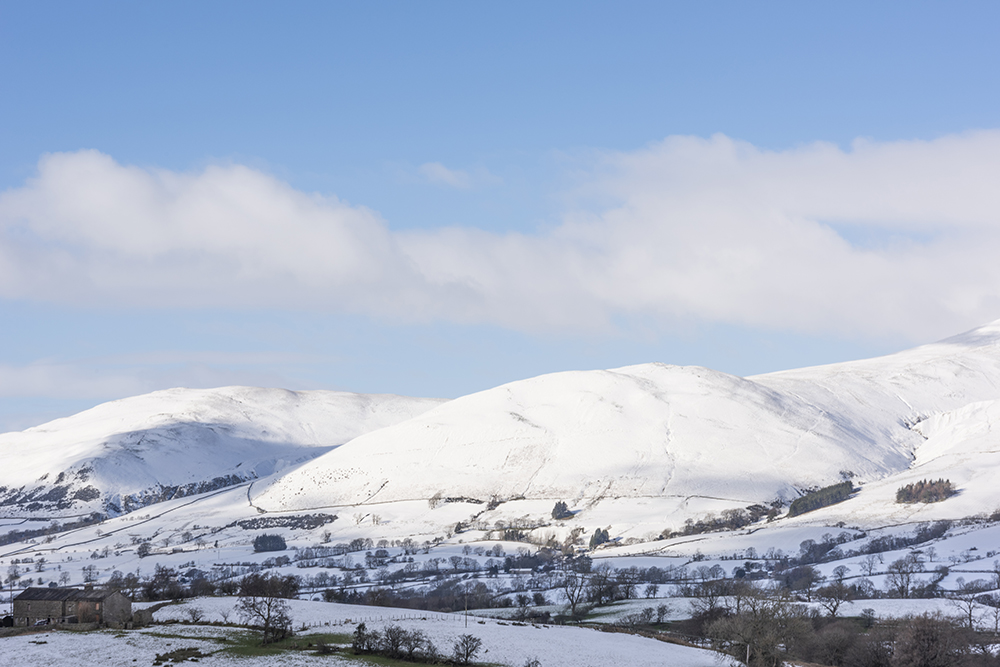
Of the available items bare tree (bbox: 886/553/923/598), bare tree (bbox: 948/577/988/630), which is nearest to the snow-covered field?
bare tree (bbox: 948/577/988/630)

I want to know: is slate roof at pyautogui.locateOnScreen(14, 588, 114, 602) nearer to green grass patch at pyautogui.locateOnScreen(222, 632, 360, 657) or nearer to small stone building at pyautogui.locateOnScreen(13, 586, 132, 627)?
small stone building at pyautogui.locateOnScreen(13, 586, 132, 627)

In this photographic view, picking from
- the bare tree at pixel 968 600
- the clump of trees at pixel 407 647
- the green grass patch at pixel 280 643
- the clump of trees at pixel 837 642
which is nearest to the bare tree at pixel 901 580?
the bare tree at pixel 968 600

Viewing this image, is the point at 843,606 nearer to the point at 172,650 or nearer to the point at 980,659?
the point at 980,659

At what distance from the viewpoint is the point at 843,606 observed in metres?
151

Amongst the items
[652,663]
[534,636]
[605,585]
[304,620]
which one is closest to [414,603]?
[605,585]

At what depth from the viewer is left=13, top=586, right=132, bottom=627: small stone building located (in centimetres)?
10894

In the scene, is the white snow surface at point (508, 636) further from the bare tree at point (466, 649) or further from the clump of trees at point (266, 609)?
the clump of trees at point (266, 609)

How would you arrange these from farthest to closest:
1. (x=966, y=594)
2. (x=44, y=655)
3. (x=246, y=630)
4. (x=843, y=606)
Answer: (x=966, y=594) → (x=843, y=606) → (x=246, y=630) → (x=44, y=655)

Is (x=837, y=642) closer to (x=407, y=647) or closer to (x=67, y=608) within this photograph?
(x=407, y=647)

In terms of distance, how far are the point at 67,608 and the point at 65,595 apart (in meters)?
2.09

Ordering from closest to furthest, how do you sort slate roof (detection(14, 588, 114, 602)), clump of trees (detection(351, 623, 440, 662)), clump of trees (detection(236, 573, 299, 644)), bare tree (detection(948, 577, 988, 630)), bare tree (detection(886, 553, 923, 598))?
clump of trees (detection(351, 623, 440, 662)) < clump of trees (detection(236, 573, 299, 644)) < slate roof (detection(14, 588, 114, 602)) < bare tree (detection(948, 577, 988, 630)) < bare tree (detection(886, 553, 923, 598))

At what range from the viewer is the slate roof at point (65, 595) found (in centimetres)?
11012

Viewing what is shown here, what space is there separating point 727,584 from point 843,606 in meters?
34.3

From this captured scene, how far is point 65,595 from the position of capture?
11106 centimetres
